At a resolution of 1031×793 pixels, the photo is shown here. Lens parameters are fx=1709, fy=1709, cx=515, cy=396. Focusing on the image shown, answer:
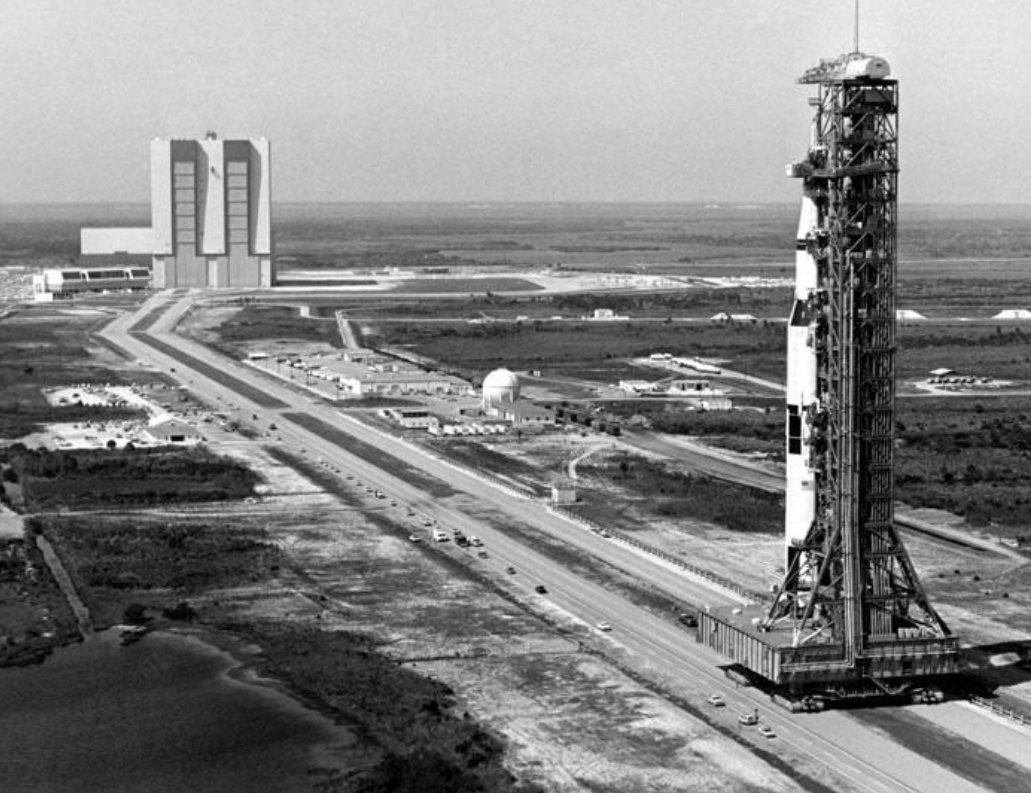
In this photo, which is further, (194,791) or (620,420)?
(620,420)

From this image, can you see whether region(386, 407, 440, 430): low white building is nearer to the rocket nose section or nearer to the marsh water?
the marsh water

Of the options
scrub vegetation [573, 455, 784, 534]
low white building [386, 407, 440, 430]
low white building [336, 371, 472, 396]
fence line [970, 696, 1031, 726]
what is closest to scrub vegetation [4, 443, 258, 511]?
low white building [386, 407, 440, 430]

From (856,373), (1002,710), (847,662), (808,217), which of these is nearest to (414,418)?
(808,217)

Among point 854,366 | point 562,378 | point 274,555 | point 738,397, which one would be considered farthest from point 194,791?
point 562,378

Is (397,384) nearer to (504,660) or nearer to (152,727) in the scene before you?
(504,660)

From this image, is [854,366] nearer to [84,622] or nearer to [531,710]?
[531,710]

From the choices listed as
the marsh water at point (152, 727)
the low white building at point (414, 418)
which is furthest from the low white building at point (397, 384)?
the marsh water at point (152, 727)
